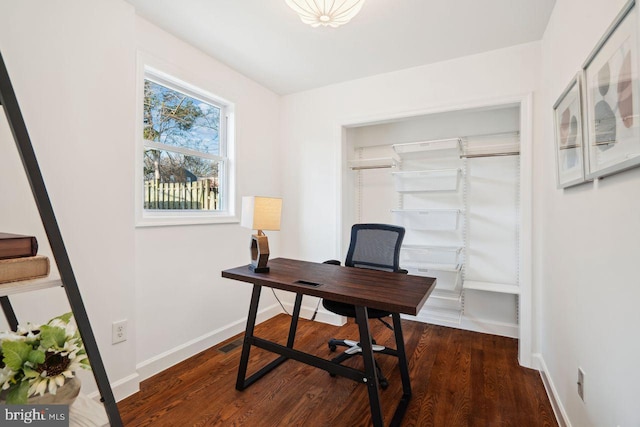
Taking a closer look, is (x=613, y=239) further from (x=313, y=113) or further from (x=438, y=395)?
(x=313, y=113)

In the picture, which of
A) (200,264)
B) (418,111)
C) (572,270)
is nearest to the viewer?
(572,270)

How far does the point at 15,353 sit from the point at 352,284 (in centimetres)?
135

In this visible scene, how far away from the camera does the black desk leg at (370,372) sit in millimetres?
1484

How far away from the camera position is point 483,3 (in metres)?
1.90

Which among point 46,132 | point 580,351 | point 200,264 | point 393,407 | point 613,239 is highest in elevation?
point 46,132

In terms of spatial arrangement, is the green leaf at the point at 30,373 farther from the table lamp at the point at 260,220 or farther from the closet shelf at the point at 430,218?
the closet shelf at the point at 430,218

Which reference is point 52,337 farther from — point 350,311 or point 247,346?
point 350,311

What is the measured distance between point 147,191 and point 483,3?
2594 mm

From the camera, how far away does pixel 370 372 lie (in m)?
1.51

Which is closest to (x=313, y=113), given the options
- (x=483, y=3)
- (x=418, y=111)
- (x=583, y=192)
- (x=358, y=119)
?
(x=358, y=119)

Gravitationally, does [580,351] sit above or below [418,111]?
below

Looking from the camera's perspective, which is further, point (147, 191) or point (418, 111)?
point (418, 111)

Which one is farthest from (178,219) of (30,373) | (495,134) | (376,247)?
(495,134)

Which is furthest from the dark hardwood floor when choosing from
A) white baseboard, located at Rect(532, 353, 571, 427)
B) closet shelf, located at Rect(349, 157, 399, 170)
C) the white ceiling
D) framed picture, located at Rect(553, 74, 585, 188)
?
the white ceiling
